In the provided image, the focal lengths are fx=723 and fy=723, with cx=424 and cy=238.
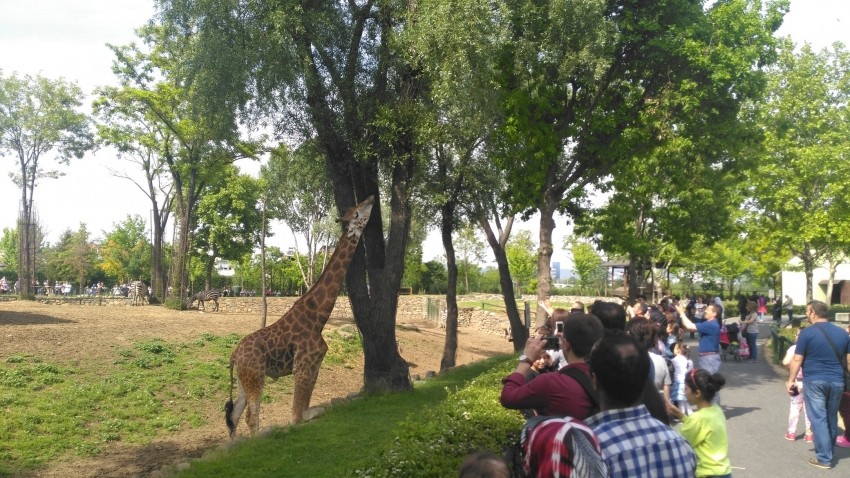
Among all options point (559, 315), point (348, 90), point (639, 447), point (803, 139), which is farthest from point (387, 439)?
point (803, 139)

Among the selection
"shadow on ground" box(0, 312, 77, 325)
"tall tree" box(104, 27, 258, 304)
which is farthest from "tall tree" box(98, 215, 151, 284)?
"shadow on ground" box(0, 312, 77, 325)

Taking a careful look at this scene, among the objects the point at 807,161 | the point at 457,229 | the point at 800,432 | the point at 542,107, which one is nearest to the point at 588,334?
the point at 800,432

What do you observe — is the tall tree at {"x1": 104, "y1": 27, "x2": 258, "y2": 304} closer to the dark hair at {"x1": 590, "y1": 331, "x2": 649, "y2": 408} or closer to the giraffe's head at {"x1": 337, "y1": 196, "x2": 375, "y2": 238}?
the giraffe's head at {"x1": 337, "y1": 196, "x2": 375, "y2": 238}

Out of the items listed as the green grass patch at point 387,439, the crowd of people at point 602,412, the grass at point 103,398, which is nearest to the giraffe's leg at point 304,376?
the green grass patch at point 387,439

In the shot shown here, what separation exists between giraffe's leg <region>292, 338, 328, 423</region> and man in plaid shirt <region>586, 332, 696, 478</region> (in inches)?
345

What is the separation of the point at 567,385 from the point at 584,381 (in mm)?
123

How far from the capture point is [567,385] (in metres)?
4.14

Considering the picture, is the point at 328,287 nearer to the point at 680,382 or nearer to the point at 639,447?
the point at 680,382

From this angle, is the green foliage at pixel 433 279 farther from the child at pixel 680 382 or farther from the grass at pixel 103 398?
the child at pixel 680 382

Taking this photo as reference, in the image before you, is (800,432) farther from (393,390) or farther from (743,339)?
(743,339)

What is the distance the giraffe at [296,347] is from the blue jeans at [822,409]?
702cm

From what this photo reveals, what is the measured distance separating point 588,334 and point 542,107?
12.8 meters

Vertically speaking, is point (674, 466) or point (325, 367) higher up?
point (674, 466)

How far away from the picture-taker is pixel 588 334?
4457 mm
